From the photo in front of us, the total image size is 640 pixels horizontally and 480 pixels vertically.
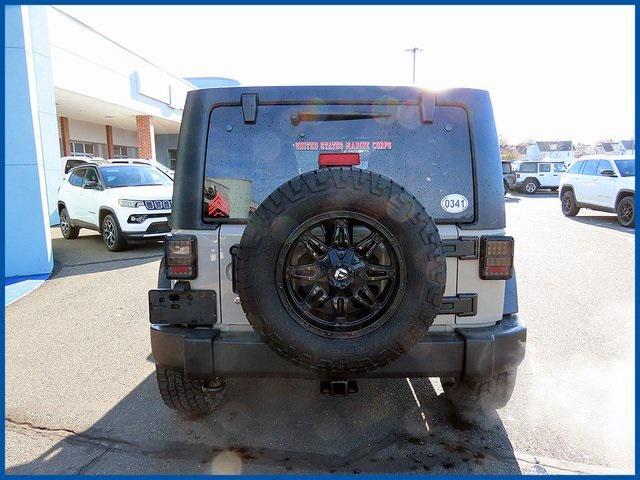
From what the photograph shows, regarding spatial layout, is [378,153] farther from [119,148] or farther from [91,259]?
[119,148]

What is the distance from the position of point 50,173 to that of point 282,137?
1168 centimetres

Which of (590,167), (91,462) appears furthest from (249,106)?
(590,167)

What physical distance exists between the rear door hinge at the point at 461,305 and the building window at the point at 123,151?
2738 cm

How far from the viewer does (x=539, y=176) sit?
25094 millimetres

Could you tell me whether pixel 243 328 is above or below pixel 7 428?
above

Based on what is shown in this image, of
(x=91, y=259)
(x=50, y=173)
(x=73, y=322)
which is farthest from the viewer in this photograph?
(x=50, y=173)

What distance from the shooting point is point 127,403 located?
126 inches

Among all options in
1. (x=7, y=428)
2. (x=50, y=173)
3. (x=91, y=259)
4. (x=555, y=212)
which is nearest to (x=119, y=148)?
(x=50, y=173)

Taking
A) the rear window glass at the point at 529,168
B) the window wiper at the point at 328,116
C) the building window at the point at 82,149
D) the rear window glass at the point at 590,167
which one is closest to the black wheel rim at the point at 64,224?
the window wiper at the point at 328,116

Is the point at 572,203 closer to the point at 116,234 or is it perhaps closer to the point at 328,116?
the point at 116,234

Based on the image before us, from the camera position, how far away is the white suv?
8.46m

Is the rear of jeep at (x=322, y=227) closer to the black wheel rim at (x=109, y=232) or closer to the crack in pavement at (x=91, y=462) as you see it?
the crack in pavement at (x=91, y=462)

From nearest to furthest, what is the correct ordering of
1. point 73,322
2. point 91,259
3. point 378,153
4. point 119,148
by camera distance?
point 378,153 → point 73,322 → point 91,259 → point 119,148

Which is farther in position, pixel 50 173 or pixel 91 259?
pixel 50 173
